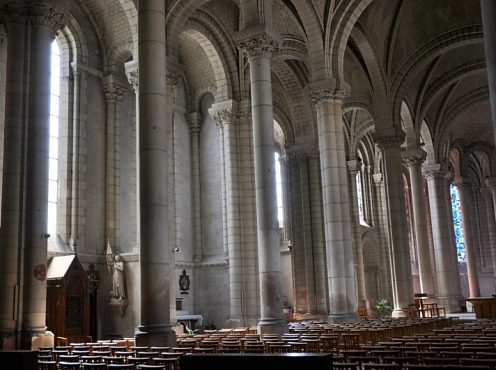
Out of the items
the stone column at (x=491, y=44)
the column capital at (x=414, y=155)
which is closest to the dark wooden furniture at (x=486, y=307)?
the column capital at (x=414, y=155)

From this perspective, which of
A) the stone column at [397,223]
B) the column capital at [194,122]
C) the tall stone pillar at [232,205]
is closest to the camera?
the tall stone pillar at [232,205]

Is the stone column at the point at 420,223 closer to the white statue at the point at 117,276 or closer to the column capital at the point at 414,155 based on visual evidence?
the column capital at the point at 414,155

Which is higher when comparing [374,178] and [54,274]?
[374,178]

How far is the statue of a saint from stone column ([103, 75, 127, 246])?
1.45m

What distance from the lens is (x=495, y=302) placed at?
26875 millimetres

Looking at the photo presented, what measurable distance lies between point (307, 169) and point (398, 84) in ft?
22.4

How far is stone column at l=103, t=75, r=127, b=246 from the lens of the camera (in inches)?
911

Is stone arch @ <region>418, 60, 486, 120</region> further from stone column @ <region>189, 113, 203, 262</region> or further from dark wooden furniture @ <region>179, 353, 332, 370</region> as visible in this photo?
dark wooden furniture @ <region>179, 353, 332, 370</region>

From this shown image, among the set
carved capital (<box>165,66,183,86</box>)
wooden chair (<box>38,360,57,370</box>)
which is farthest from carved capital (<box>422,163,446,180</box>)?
wooden chair (<box>38,360,57,370</box>)

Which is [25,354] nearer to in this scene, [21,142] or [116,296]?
[21,142]

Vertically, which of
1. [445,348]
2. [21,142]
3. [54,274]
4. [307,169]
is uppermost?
[307,169]

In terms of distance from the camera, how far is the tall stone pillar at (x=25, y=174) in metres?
15.4

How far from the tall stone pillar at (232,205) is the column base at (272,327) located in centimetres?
653

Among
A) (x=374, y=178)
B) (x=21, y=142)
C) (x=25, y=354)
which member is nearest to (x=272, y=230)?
(x=21, y=142)
